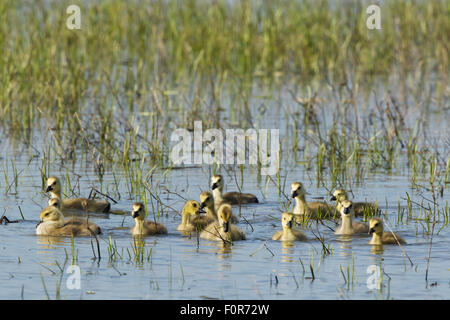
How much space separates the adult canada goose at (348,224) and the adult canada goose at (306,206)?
805 mm

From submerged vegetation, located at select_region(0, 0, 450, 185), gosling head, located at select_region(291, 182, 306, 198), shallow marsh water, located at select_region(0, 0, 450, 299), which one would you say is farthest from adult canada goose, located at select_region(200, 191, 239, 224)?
submerged vegetation, located at select_region(0, 0, 450, 185)

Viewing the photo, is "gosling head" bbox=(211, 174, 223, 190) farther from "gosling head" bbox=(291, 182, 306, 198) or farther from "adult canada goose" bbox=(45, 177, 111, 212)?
"adult canada goose" bbox=(45, 177, 111, 212)

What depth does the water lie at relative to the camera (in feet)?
27.5

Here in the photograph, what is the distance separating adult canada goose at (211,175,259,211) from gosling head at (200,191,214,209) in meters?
0.39

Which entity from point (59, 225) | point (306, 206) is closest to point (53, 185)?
point (59, 225)

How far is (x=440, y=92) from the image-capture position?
20188 millimetres

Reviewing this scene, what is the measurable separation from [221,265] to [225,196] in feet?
10.5

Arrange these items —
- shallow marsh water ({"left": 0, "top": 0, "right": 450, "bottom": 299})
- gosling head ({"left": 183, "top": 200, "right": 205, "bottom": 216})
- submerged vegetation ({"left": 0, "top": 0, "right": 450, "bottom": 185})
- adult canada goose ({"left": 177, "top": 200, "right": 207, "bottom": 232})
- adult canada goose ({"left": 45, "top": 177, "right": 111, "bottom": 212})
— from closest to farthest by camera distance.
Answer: shallow marsh water ({"left": 0, "top": 0, "right": 450, "bottom": 299}) → adult canada goose ({"left": 177, "top": 200, "right": 207, "bottom": 232}) → gosling head ({"left": 183, "top": 200, "right": 205, "bottom": 216}) → adult canada goose ({"left": 45, "top": 177, "right": 111, "bottom": 212}) → submerged vegetation ({"left": 0, "top": 0, "right": 450, "bottom": 185})

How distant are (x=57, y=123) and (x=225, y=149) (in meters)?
2.47

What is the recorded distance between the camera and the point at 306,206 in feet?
38.6

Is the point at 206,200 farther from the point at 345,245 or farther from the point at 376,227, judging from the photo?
the point at 376,227

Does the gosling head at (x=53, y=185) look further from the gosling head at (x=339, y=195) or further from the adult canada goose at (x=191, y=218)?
the gosling head at (x=339, y=195)

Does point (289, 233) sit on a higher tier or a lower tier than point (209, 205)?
lower
